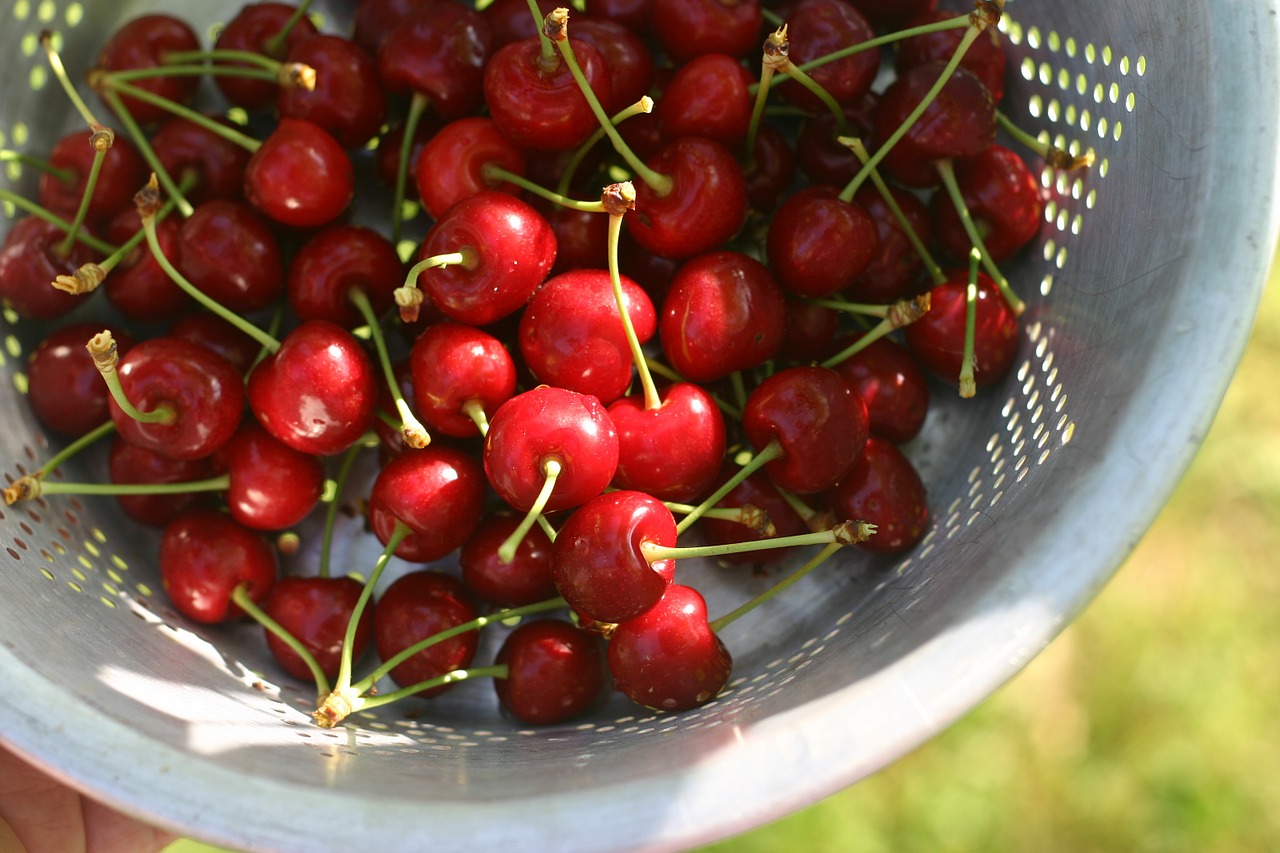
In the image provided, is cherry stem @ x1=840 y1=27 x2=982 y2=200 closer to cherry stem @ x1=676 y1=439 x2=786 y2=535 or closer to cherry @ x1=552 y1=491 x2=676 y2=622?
cherry stem @ x1=676 y1=439 x2=786 y2=535

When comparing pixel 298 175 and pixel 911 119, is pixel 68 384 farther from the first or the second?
pixel 911 119

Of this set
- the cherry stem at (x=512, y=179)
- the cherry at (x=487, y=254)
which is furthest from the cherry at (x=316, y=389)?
the cherry stem at (x=512, y=179)

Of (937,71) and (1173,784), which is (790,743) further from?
(1173,784)

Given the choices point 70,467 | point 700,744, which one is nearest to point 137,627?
point 70,467

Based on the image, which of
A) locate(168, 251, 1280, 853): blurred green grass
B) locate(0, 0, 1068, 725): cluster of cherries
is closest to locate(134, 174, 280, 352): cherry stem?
locate(0, 0, 1068, 725): cluster of cherries

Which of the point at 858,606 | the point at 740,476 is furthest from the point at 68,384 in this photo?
the point at 858,606
